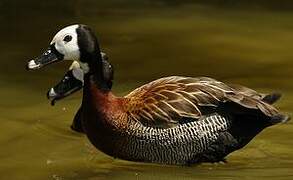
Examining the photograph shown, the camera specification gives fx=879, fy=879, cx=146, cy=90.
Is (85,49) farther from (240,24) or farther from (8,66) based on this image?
(240,24)

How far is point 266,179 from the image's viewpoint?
5195 mm

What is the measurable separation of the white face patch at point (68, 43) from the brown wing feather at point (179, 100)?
0.46m

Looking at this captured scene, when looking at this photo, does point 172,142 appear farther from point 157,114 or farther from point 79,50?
point 79,50

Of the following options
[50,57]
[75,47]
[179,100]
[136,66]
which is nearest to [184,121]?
[179,100]

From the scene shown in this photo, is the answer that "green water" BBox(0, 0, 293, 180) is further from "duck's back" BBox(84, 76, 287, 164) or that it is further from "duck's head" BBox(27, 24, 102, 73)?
"duck's head" BBox(27, 24, 102, 73)

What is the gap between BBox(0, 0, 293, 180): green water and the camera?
5.57 metres

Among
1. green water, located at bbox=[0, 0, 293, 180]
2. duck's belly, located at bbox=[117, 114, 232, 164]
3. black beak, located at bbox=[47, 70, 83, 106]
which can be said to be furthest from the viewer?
black beak, located at bbox=[47, 70, 83, 106]

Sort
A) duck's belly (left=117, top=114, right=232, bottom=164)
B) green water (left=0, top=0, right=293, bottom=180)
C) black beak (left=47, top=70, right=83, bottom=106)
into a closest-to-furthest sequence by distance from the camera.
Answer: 1. duck's belly (left=117, top=114, right=232, bottom=164)
2. green water (left=0, top=0, right=293, bottom=180)
3. black beak (left=47, top=70, right=83, bottom=106)

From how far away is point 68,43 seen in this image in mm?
5367

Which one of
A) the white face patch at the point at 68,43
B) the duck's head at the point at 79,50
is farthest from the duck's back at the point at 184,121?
the white face patch at the point at 68,43

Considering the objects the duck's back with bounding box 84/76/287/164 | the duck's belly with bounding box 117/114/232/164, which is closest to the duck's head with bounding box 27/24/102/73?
the duck's back with bounding box 84/76/287/164

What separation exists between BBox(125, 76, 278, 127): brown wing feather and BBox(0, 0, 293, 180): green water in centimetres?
36

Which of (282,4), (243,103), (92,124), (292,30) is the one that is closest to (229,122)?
(243,103)

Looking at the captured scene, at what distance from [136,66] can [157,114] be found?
9.96ft
